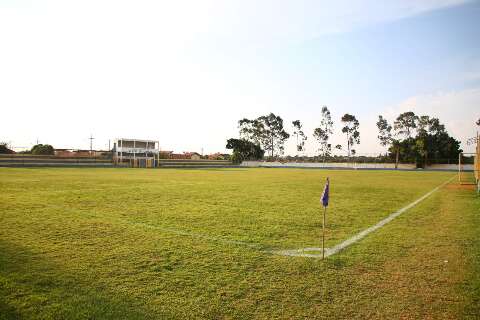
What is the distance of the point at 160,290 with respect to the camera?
382 cm

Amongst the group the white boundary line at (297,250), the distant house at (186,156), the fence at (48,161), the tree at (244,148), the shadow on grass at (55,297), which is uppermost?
the tree at (244,148)

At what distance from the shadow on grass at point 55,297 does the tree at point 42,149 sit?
65.5 meters

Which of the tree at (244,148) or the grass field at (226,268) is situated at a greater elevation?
the tree at (244,148)

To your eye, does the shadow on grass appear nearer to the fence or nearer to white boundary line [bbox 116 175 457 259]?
white boundary line [bbox 116 175 457 259]

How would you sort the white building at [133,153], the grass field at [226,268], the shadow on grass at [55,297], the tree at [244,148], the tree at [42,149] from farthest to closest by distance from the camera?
the tree at [244,148]
the tree at [42,149]
the white building at [133,153]
the grass field at [226,268]
the shadow on grass at [55,297]

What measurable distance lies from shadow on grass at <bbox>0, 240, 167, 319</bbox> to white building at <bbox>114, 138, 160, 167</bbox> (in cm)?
5450

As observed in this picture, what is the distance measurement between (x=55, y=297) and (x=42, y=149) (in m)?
67.5

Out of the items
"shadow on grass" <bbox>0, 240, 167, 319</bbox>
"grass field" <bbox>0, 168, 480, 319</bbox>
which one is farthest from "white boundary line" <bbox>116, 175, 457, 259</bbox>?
"shadow on grass" <bbox>0, 240, 167, 319</bbox>

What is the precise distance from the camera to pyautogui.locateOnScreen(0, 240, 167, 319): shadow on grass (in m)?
3.20

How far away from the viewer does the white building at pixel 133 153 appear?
191 feet

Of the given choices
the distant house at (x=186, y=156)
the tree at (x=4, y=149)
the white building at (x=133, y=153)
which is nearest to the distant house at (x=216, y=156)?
the distant house at (x=186, y=156)

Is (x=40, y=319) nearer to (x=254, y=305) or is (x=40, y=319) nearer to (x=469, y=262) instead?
(x=254, y=305)

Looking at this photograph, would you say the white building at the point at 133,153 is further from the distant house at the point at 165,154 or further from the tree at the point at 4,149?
the tree at the point at 4,149

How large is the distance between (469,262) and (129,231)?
6104mm
